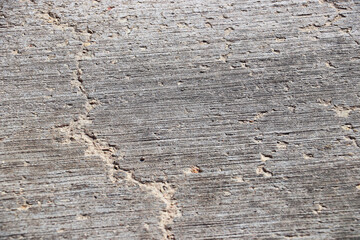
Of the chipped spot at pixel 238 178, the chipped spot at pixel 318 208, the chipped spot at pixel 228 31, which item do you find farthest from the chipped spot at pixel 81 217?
the chipped spot at pixel 228 31

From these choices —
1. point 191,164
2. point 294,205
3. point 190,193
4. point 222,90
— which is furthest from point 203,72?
point 294,205

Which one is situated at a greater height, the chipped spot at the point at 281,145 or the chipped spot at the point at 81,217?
the chipped spot at the point at 281,145

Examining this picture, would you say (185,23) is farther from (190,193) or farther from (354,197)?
(354,197)

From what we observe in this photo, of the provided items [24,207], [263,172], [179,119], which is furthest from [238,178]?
[24,207]

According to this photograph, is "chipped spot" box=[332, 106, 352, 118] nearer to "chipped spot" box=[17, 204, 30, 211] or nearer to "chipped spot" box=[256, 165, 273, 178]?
"chipped spot" box=[256, 165, 273, 178]

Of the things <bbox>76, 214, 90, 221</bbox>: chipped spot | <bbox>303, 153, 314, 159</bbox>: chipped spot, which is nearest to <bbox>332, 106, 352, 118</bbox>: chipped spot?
<bbox>303, 153, 314, 159</bbox>: chipped spot

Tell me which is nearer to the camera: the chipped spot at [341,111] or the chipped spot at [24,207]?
the chipped spot at [24,207]

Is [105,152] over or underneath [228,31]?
underneath

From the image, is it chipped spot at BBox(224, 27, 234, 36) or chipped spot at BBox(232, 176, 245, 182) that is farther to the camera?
chipped spot at BBox(224, 27, 234, 36)

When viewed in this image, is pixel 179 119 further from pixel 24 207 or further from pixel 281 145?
pixel 24 207

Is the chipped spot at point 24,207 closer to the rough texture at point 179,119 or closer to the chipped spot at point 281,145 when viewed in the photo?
the rough texture at point 179,119
